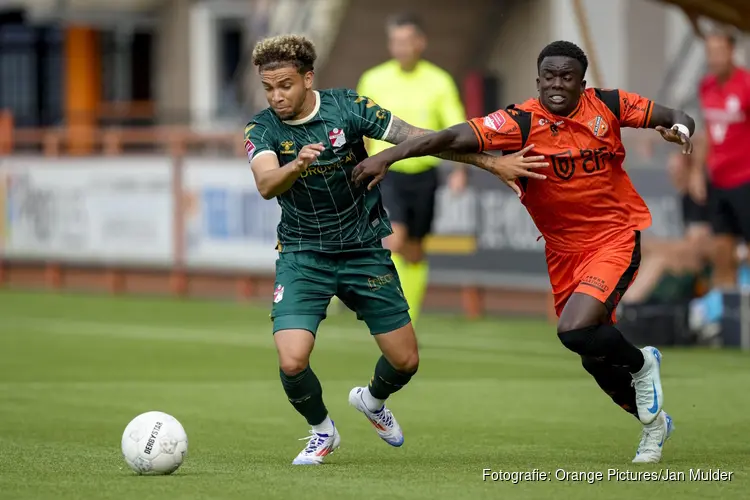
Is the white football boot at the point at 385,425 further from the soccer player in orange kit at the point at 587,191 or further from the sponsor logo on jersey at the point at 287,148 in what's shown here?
the sponsor logo on jersey at the point at 287,148

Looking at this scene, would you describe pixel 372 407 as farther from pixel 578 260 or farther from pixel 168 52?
pixel 168 52

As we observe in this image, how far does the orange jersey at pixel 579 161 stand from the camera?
8.03 metres

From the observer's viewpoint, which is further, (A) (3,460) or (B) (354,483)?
(A) (3,460)

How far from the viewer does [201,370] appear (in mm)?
12891

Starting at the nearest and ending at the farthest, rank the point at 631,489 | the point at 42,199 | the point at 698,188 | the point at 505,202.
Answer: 1. the point at 631,489
2. the point at 698,188
3. the point at 505,202
4. the point at 42,199

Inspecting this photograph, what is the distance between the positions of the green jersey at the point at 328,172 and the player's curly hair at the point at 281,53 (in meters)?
0.27

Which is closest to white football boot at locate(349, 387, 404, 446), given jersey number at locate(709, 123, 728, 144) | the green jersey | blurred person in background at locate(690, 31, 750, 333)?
the green jersey

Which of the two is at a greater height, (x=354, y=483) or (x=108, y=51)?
(x=108, y=51)

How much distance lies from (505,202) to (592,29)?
21.5 ft

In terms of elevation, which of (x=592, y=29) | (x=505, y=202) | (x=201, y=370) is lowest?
(x=201, y=370)

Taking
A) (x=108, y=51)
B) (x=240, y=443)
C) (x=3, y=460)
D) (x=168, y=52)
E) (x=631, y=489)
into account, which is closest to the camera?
(x=631, y=489)

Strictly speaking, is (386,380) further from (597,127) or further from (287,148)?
(597,127)

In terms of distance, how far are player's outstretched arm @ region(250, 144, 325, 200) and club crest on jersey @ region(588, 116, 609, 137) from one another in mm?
1353

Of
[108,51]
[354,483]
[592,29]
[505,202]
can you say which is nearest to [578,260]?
[354,483]
